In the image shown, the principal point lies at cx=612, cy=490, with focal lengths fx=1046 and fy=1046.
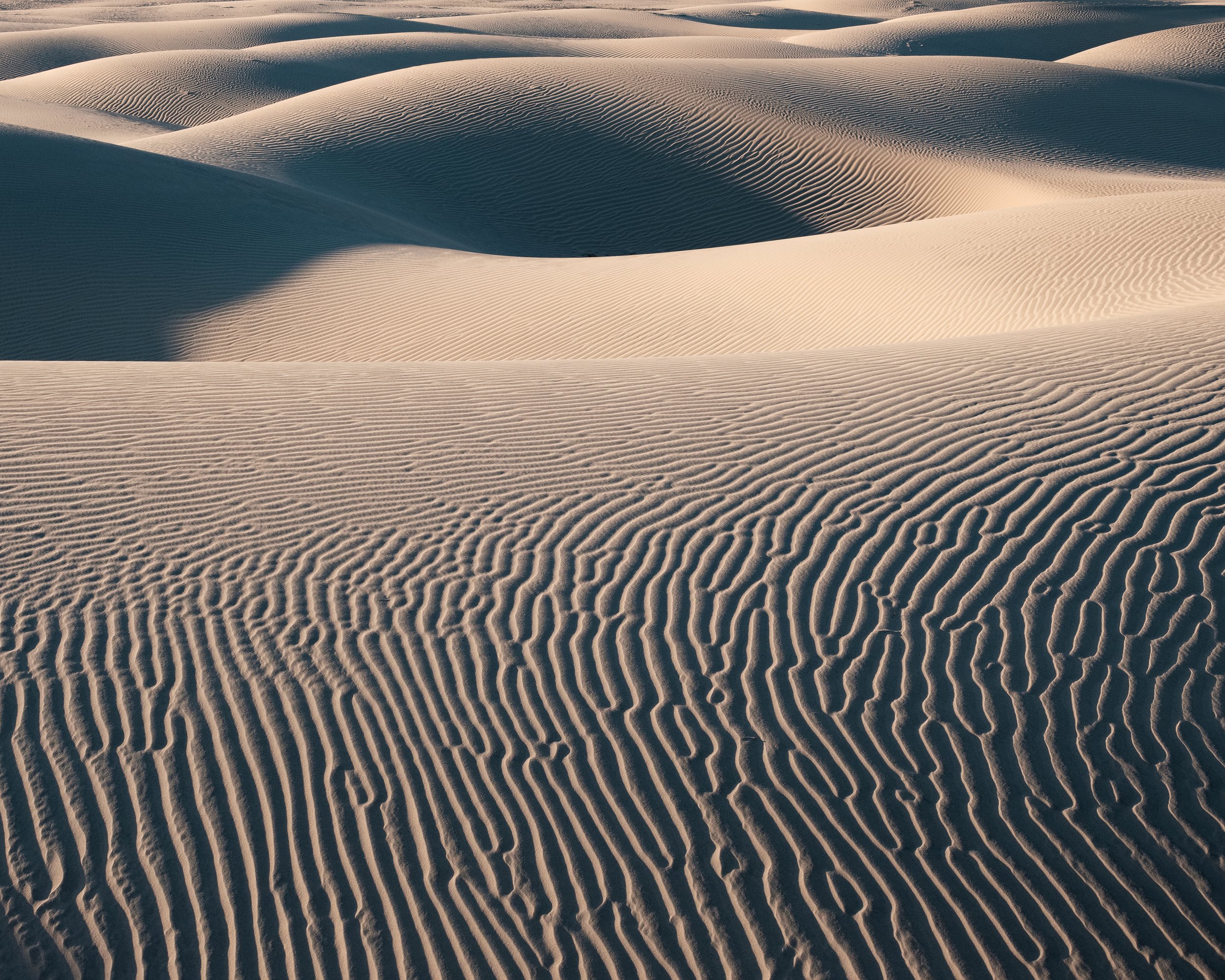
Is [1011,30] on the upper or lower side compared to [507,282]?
upper

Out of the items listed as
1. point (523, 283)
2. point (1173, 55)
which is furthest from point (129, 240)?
point (1173, 55)

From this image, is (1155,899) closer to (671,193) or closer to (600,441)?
(600,441)

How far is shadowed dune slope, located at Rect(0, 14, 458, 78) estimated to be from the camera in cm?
3778

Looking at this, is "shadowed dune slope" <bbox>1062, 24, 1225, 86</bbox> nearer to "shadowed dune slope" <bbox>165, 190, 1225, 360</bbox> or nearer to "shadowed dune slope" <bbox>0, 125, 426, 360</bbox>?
"shadowed dune slope" <bbox>165, 190, 1225, 360</bbox>

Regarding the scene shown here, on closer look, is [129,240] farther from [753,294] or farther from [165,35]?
[165,35]

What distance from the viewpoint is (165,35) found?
1639 inches

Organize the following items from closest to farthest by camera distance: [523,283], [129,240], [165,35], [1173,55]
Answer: [523,283]
[129,240]
[1173,55]
[165,35]

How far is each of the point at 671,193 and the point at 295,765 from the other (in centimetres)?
1953

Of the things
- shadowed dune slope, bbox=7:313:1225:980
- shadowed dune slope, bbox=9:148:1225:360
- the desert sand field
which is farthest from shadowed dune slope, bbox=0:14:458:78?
shadowed dune slope, bbox=7:313:1225:980

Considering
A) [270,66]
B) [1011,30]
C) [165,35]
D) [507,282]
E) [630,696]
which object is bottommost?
[507,282]

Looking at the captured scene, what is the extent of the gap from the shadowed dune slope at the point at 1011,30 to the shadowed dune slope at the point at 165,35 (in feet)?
58.9

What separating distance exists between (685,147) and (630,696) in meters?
20.7

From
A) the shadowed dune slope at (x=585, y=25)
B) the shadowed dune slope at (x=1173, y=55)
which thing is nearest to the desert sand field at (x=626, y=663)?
the shadowed dune slope at (x=1173, y=55)

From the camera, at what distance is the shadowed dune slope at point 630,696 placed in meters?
3.33
